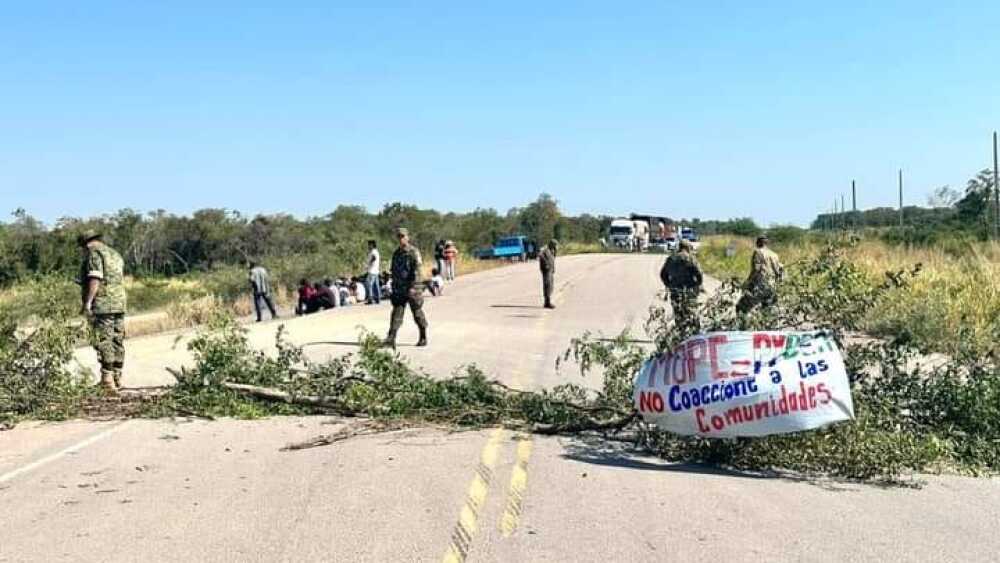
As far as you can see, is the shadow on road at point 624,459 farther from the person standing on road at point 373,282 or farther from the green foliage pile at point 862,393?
the person standing on road at point 373,282

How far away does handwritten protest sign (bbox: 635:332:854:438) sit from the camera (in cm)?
739

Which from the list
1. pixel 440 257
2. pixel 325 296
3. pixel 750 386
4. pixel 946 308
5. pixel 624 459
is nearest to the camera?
pixel 750 386

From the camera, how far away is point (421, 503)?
22.1 ft

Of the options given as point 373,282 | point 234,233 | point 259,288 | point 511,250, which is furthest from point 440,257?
point 234,233

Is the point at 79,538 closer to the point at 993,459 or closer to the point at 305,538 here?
the point at 305,538

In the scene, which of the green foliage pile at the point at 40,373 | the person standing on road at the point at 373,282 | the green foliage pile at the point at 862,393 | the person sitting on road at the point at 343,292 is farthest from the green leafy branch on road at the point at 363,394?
the person sitting on road at the point at 343,292

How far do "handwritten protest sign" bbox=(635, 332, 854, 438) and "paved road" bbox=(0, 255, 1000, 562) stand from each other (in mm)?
427

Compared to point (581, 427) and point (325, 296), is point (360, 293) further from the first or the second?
point (581, 427)

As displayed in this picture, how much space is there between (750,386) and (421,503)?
2576 millimetres

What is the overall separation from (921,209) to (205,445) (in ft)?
340

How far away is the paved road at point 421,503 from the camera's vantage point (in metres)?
5.76

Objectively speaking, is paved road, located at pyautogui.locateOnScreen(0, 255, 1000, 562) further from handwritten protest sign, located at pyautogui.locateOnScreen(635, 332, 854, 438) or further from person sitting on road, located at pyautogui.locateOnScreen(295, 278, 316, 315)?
person sitting on road, located at pyautogui.locateOnScreen(295, 278, 316, 315)

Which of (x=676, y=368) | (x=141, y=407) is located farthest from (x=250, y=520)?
(x=141, y=407)

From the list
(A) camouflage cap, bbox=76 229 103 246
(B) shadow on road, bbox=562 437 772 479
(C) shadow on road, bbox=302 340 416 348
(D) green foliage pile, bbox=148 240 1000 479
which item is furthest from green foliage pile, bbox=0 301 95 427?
(C) shadow on road, bbox=302 340 416 348
